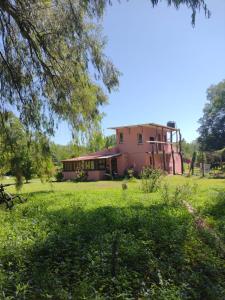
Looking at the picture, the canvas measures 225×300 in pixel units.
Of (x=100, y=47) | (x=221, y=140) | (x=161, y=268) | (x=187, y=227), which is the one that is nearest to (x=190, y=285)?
(x=161, y=268)

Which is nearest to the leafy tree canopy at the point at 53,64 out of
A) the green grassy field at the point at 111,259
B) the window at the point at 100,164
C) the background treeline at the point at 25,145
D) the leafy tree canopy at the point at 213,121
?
the background treeline at the point at 25,145

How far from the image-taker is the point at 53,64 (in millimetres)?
12211

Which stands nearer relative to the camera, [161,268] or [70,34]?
[161,268]

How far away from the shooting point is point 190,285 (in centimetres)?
612

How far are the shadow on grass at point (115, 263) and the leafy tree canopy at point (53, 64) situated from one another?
4909 mm

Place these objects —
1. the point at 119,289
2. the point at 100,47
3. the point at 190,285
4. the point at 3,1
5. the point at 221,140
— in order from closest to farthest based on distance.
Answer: the point at 119,289 < the point at 190,285 < the point at 3,1 < the point at 100,47 < the point at 221,140

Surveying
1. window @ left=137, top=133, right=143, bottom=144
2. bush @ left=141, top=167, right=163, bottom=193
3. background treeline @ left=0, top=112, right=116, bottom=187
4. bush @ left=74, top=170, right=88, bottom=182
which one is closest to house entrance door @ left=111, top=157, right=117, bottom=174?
window @ left=137, top=133, right=143, bottom=144

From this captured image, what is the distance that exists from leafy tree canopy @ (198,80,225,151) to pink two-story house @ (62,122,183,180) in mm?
20889

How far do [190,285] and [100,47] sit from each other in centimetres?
844

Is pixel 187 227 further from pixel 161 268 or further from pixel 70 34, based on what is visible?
pixel 70 34

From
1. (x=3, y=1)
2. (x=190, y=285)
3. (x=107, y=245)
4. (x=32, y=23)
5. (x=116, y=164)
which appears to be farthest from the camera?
(x=116, y=164)

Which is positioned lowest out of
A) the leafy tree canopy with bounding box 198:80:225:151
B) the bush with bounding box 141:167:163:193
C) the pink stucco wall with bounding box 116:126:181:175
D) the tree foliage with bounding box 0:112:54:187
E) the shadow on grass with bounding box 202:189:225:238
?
the shadow on grass with bounding box 202:189:225:238

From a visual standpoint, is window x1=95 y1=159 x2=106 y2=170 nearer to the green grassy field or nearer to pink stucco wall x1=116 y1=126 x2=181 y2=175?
pink stucco wall x1=116 y1=126 x2=181 y2=175

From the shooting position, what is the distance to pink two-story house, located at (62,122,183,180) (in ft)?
132
